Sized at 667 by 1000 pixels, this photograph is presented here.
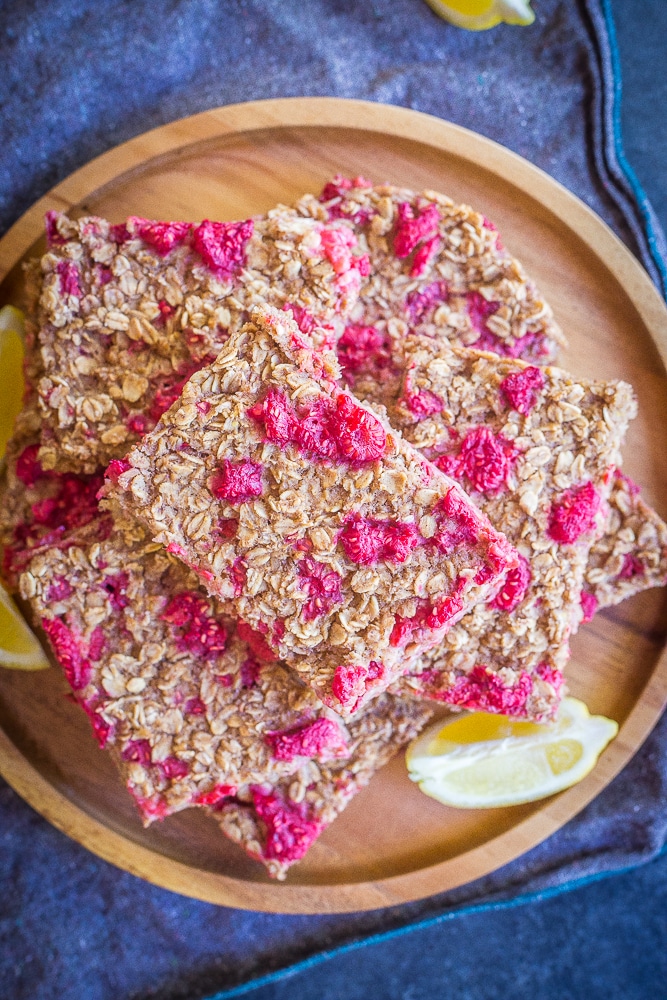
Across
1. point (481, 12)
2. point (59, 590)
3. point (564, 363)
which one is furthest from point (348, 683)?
point (481, 12)

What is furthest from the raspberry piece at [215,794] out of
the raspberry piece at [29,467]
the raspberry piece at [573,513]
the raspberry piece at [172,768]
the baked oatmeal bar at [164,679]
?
the raspberry piece at [573,513]

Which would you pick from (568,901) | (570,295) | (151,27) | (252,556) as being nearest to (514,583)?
(252,556)

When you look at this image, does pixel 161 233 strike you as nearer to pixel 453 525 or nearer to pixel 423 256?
pixel 423 256

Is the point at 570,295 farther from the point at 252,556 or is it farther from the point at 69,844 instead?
the point at 69,844

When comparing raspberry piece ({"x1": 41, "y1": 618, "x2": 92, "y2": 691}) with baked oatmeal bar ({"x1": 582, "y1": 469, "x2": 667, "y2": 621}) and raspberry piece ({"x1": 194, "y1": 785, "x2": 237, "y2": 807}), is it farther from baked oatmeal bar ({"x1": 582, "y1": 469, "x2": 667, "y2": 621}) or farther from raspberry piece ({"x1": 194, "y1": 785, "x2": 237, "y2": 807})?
baked oatmeal bar ({"x1": 582, "y1": 469, "x2": 667, "y2": 621})

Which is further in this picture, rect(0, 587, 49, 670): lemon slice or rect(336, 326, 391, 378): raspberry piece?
rect(0, 587, 49, 670): lemon slice

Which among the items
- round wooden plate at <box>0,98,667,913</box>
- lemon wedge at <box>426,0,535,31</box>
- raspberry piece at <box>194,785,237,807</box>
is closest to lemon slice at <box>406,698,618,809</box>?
round wooden plate at <box>0,98,667,913</box>
